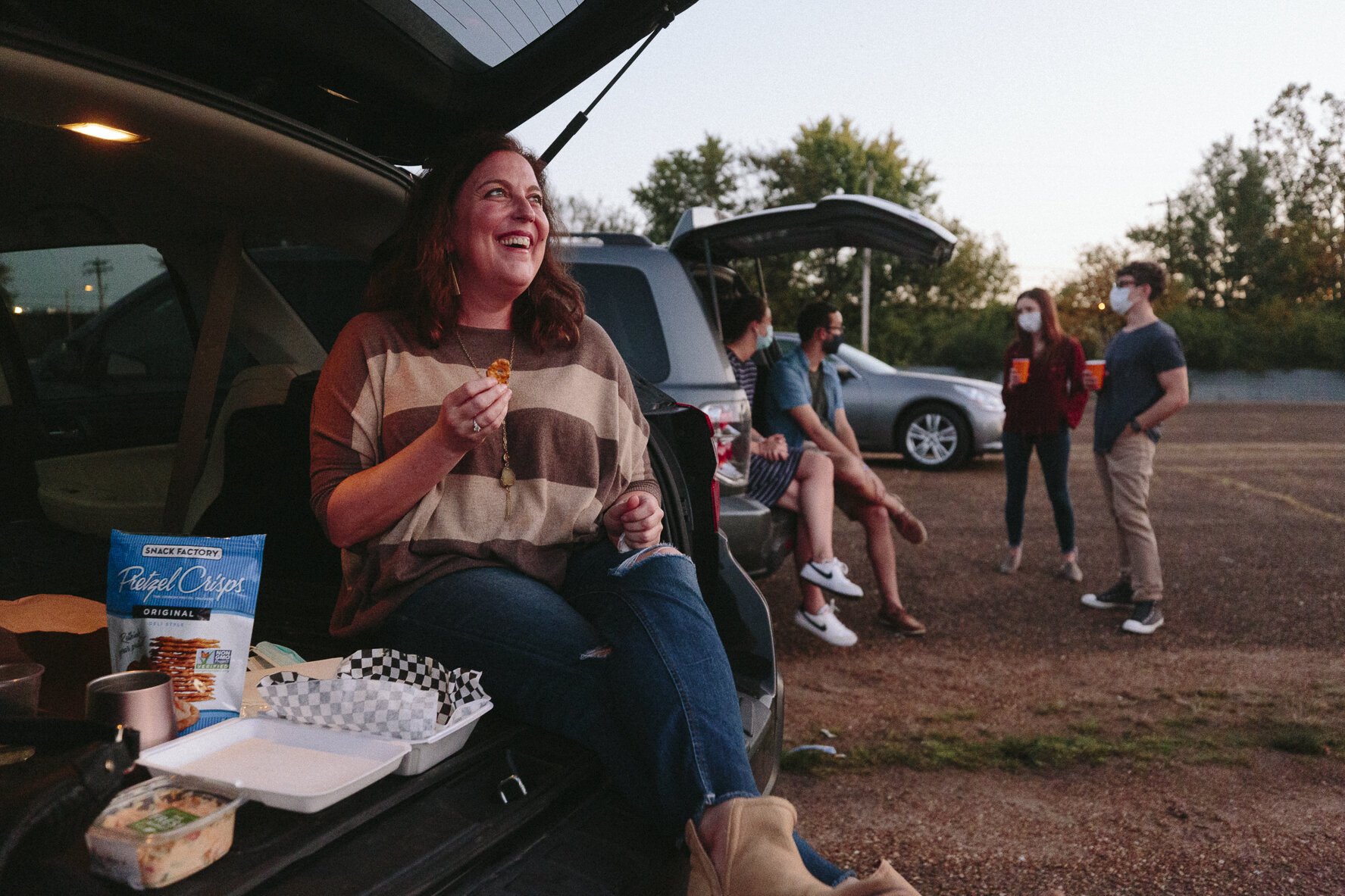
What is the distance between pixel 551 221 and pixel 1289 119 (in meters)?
55.1

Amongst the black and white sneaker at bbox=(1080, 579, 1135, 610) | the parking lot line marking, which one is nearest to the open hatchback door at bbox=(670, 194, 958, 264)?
the black and white sneaker at bbox=(1080, 579, 1135, 610)

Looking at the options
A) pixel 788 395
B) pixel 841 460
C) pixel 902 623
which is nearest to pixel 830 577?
pixel 902 623

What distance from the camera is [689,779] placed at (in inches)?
66.7

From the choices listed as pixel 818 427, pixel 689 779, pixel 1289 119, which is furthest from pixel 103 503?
pixel 1289 119

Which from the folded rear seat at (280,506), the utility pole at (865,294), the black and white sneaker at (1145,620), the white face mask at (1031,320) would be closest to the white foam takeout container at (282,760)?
the folded rear seat at (280,506)

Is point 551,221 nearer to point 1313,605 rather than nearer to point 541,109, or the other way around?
point 541,109

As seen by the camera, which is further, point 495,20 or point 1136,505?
point 1136,505

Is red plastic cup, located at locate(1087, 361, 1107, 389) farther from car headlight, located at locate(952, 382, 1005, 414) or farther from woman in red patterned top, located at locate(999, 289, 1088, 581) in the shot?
car headlight, located at locate(952, 382, 1005, 414)

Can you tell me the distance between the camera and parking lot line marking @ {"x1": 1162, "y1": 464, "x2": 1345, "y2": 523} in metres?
8.16

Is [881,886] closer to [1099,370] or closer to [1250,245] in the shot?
[1099,370]

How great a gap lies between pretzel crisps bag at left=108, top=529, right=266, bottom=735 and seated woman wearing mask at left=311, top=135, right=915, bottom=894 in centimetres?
35

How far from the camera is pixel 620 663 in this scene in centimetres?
183

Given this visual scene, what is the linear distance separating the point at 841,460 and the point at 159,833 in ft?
13.6

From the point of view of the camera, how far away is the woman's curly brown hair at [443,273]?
2232mm
